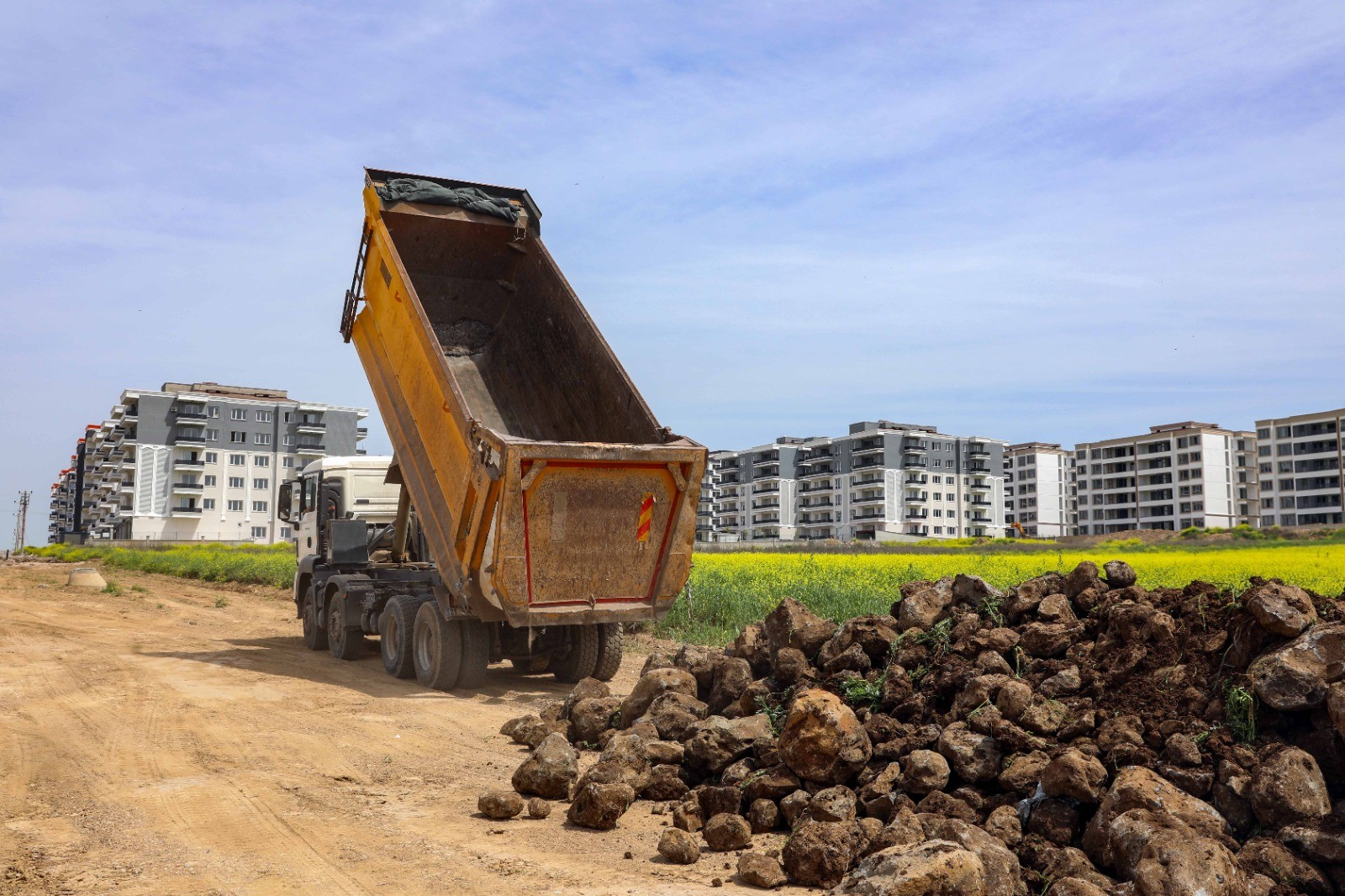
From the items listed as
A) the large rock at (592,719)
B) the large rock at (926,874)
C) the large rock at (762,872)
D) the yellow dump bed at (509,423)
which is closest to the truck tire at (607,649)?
the yellow dump bed at (509,423)

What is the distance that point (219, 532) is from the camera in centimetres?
8806

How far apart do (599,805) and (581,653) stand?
18.4 feet

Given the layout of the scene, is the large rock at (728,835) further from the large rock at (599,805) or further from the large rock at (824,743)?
the large rock at (599,805)

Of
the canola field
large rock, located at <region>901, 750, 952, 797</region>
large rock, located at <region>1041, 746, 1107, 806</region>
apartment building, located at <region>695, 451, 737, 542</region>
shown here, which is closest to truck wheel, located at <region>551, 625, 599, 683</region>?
the canola field

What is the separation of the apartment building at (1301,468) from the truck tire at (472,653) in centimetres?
10404

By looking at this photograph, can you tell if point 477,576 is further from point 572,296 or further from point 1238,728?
point 1238,728

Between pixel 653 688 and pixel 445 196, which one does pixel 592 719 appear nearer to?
pixel 653 688

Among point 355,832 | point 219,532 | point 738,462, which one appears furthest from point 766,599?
point 738,462

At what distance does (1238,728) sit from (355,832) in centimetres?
480

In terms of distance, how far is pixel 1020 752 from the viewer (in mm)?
5684

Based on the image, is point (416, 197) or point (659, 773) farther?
point (416, 197)

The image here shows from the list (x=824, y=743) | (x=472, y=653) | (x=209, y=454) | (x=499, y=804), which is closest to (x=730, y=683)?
(x=824, y=743)

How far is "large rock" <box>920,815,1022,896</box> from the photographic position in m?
4.61

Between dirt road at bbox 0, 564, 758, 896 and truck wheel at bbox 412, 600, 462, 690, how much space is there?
0.26 meters
